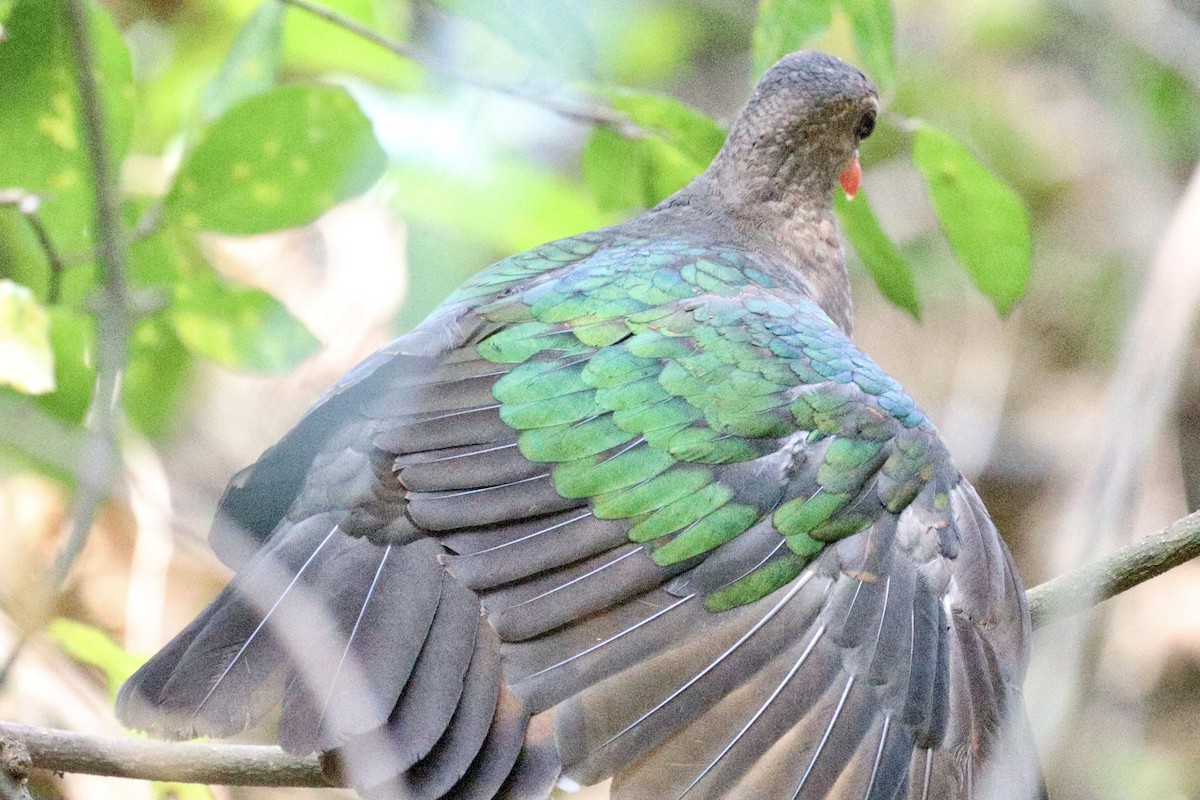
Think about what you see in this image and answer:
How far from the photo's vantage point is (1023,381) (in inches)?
234

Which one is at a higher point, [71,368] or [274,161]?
[274,161]

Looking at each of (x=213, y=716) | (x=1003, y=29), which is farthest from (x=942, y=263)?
(x=213, y=716)

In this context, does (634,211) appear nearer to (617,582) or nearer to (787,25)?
(787,25)

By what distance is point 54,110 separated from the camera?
261 centimetres

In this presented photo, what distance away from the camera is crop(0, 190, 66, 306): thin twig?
2.53 meters

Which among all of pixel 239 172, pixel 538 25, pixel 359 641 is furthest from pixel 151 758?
pixel 538 25

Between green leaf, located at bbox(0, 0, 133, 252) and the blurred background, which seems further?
the blurred background

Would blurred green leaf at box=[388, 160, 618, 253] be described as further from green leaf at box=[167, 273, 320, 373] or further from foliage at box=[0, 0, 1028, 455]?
green leaf at box=[167, 273, 320, 373]

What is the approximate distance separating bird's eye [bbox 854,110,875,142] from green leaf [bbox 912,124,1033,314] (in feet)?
2.08

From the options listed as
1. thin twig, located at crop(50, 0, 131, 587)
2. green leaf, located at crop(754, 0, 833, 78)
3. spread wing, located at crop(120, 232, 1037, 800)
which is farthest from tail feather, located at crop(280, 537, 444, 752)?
green leaf, located at crop(754, 0, 833, 78)

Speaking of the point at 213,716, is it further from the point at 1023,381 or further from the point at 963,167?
the point at 1023,381

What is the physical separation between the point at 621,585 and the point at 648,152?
4.23 feet

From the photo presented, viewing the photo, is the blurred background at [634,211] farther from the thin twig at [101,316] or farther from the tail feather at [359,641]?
the tail feather at [359,641]

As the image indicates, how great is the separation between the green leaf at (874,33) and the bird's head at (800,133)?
1.68ft
